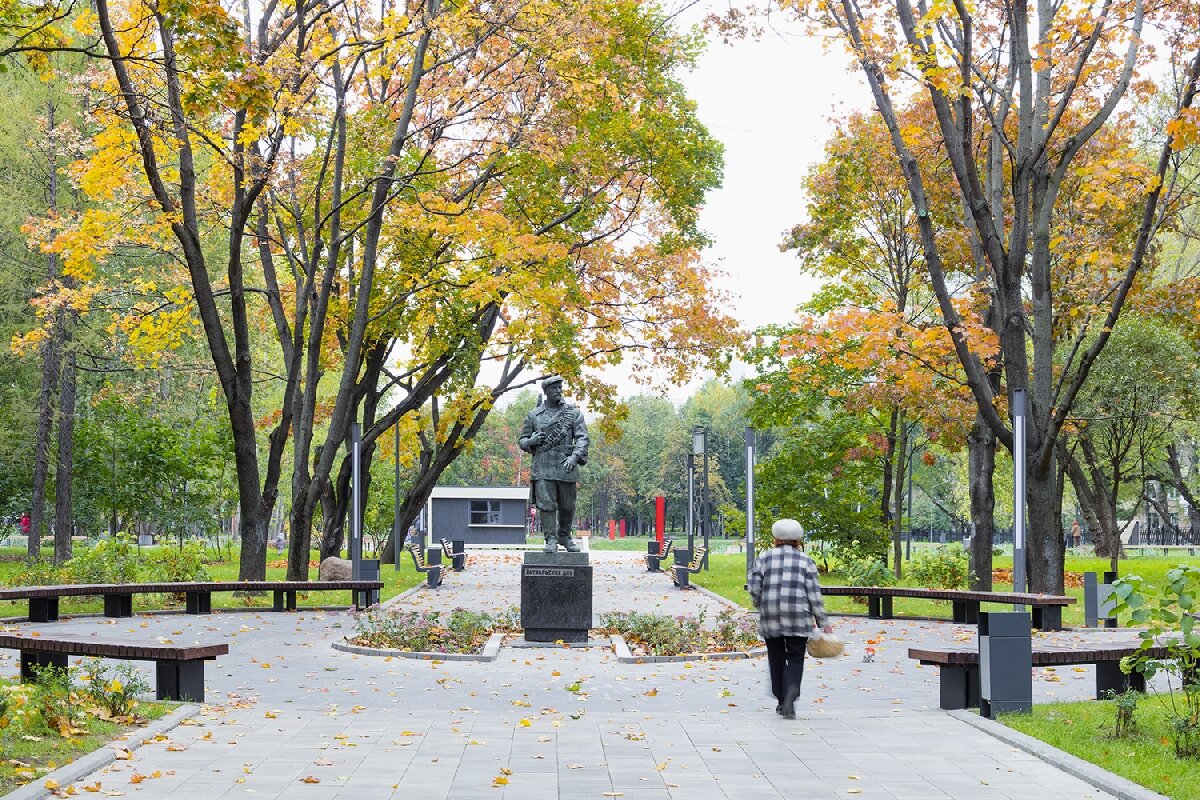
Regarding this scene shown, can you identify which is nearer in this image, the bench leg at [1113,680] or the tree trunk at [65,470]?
the bench leg at [1113,680]

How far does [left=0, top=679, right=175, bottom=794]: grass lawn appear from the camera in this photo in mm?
6977

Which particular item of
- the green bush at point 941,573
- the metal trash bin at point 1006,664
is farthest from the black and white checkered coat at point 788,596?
→ the green bush at point 941,573

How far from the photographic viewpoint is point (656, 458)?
96375 millimetres

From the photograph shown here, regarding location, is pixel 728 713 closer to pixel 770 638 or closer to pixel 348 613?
pixel 770 638

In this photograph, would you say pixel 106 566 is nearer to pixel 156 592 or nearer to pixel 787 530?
pixel 156 592

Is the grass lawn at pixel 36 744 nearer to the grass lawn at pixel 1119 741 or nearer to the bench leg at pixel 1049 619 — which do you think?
the grass lawn at pixel 1119 741

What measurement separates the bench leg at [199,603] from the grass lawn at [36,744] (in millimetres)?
10321

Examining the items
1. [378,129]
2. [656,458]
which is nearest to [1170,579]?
[378,129]

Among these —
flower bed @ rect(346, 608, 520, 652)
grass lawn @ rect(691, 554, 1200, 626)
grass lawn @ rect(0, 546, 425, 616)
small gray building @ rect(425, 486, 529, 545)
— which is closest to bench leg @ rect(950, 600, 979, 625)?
grass lawn @ rect(691, 554, 1200, 626)

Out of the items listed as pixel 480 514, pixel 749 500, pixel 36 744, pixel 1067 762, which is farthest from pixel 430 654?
pixel 480 514

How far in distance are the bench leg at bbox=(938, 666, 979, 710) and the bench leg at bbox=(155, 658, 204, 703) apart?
18.8 ft

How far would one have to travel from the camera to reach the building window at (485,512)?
184 feet

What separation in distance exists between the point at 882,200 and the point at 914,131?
429 inches

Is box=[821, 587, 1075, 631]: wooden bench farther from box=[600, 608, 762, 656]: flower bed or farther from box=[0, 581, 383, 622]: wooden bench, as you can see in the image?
box=[0, 581, 383, 622]: wooden bench
